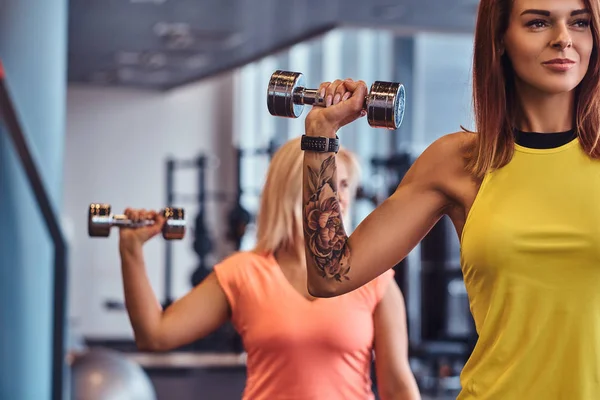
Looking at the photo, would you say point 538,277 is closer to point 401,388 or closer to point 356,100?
point 356,100

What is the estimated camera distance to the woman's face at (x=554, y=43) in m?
1.51

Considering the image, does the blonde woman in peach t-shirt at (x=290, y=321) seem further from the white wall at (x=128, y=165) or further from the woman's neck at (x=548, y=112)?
the white wall at (x=128, y=165)

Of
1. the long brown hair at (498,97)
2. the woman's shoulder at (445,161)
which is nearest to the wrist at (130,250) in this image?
the woman's shoulder at (445,161)

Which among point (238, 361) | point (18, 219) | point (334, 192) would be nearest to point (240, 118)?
point (238, 361)

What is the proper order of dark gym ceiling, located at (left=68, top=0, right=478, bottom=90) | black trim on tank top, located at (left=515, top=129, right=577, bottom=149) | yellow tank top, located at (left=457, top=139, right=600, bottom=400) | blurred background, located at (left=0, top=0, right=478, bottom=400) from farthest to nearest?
1. dark gym ceiling, located at (left=68, top=0, right=478, bottom=90)
2. blurred background, located at (left=0, top=0, right=478, bottom=400)
3. black trim on tank top, located at (left=515, top=129, right=577, bottom=149)
4. yellow tank top, located at (left=457, top=139, right=600, bottom=400)

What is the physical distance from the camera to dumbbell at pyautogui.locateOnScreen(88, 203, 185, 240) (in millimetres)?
2332

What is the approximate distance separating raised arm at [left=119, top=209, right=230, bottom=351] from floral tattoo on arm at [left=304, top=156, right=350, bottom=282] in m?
0.80

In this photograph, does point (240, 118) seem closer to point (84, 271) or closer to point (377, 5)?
point (84, 271)

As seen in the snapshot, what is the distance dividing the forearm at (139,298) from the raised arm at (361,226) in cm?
81

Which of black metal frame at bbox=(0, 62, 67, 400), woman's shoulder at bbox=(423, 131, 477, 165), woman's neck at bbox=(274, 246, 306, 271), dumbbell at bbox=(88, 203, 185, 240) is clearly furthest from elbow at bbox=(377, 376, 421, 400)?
black metal frame at bbox=(0, 62, 67, 400)

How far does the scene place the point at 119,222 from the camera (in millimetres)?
2402

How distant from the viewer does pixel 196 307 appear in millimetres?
2449

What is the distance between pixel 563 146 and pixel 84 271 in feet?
39.4

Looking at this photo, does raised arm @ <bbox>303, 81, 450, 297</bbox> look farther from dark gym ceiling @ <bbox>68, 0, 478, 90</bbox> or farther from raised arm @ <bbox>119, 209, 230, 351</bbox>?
dark gym ceiling @ <bbox>68, 0, 478, 90</bbox>
